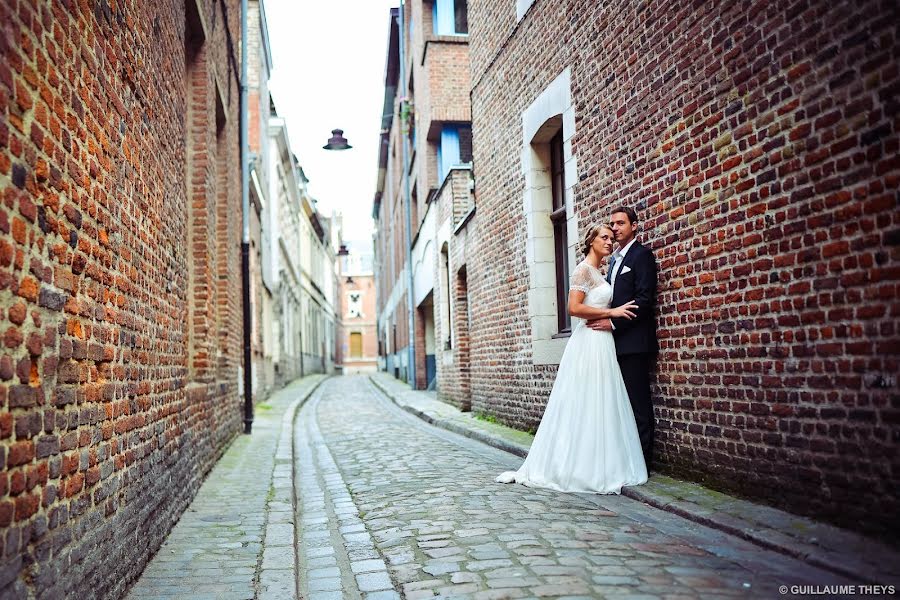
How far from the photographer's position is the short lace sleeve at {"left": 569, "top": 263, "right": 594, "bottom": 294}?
6.21 m

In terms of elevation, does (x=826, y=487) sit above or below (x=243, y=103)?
below

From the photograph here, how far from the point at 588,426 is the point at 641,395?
585 millimetres

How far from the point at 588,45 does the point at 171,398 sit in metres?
4.80

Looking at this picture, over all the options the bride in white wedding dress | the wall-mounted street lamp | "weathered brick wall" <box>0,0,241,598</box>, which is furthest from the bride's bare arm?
the wall-mounted street lamp

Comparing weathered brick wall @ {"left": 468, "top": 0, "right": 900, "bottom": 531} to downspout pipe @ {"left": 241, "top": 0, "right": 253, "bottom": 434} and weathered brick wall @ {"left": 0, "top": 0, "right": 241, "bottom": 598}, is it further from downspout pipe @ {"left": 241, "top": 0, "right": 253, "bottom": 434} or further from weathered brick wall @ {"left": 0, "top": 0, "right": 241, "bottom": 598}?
downspout pipe @ {"left": 241, "top": 0, "right": 253, "bottom": 434}

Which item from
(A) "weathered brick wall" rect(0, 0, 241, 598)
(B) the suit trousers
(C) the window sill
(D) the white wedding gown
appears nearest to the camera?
(A) "weathered brick wall" rect(0, 0, 241, 598)

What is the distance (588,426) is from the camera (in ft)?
19.1

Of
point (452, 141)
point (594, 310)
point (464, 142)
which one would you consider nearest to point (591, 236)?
point (594, 310)

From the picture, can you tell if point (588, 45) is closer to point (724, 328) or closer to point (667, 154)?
point (667, 154)

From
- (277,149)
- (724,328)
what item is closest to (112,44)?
(724,328)

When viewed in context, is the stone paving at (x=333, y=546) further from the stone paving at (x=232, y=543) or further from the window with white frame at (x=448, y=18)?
the window with white frame at (x=448, y=18)

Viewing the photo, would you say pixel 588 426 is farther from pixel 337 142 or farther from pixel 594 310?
pixel 337 142

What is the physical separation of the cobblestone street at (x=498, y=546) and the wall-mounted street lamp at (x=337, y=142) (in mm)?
13424

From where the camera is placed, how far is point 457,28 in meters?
18.1
